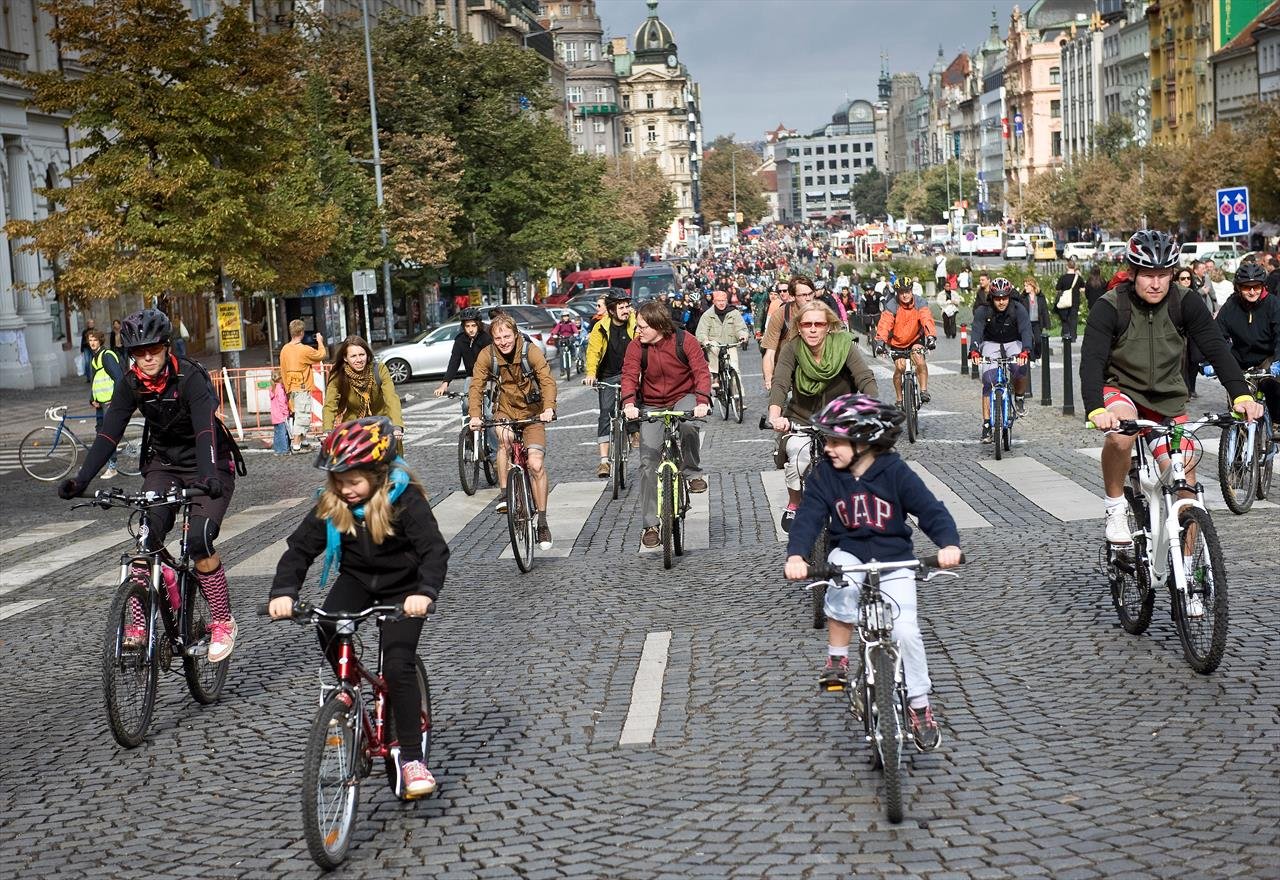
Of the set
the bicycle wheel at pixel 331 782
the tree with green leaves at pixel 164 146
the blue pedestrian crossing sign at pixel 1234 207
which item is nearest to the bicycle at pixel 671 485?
the bicycle wheel at pixel 331 782

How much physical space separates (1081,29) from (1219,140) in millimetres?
103084

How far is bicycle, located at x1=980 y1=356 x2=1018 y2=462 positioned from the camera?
17.7 m

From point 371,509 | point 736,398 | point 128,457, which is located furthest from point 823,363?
point 128,457

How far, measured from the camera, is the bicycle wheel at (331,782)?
5.73 m

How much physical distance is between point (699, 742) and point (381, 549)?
1.67m

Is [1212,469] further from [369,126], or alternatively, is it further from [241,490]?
[369,126]

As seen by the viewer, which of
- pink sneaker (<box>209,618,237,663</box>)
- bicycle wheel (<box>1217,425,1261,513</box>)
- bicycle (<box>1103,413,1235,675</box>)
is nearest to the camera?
bicycle (<box>1103,413,1235,675</box>)

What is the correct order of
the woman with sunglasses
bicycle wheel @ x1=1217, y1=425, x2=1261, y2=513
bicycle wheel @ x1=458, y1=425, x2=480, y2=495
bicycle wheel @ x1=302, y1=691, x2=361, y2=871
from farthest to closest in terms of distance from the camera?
bicycle wheel @ x1=458, y1=425, x2=480, y2=495
bicycle wheel @ x1=1217, y1=425, x2=1261, y2=513
the woman with sunglasses
bicycle wheel @ x1=302, y1=691, x2=361, y2=871

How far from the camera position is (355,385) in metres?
12.7

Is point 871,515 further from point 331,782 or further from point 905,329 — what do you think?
point 905,329

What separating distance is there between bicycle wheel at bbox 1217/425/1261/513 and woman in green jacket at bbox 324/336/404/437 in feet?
18.9

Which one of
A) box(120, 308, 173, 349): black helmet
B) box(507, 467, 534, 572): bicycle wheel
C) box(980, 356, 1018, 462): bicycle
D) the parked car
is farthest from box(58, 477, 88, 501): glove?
the parked car

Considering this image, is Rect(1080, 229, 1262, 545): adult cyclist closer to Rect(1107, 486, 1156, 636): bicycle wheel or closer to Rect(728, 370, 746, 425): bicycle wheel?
Rect(1107, 486, 1156, 636): bicycle wheel

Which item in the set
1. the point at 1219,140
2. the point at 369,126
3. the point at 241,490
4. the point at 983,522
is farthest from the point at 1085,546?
the point at 1219,140
